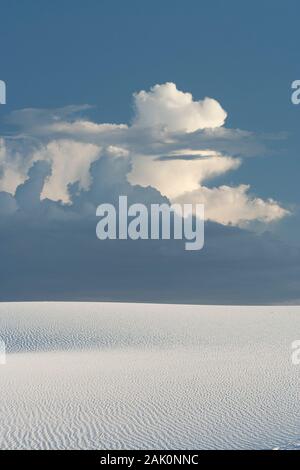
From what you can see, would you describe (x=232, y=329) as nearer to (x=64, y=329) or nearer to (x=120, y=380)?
(x=64, y=329)

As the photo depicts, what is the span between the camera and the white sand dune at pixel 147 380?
37.4ft

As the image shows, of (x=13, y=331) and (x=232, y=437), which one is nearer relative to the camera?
(x=232, y=437)

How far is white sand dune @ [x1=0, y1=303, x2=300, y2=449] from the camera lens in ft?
37.4

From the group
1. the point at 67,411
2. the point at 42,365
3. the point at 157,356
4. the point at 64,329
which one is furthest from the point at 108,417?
the point at 64,329

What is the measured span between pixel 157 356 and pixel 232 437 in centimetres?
1085

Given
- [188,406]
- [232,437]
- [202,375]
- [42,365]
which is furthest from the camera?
[42,365]

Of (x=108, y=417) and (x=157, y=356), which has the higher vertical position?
(x=157, y=356)

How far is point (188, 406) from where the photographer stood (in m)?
13.6

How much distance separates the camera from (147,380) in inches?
651

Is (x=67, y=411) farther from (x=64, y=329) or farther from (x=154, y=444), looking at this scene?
(x=64, y=329)

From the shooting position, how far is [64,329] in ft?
90.6
